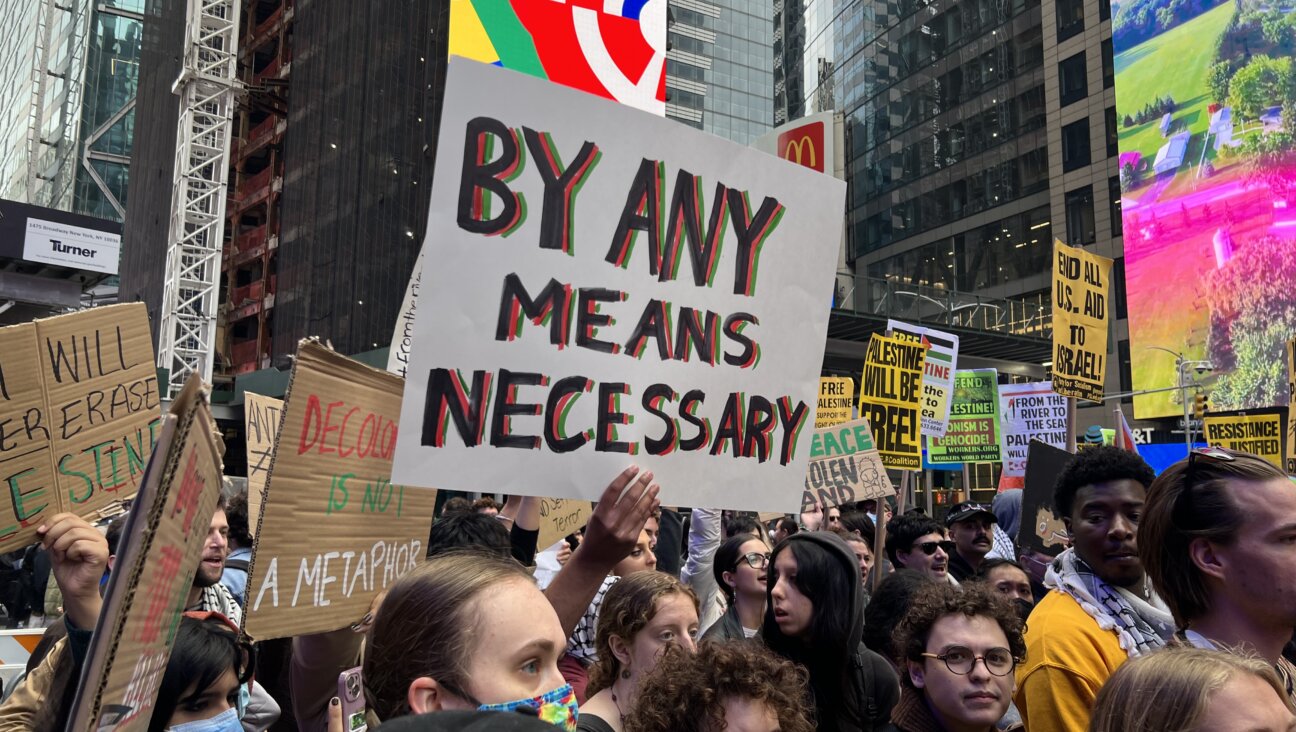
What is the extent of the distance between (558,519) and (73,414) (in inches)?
120

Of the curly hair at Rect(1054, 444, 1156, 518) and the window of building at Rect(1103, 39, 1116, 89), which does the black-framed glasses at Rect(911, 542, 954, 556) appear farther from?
the window of building at Rect(1103, 39, 1116, 89)

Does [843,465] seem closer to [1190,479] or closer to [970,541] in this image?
[970,541]

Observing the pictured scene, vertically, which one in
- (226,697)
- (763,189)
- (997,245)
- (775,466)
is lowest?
(226,697)

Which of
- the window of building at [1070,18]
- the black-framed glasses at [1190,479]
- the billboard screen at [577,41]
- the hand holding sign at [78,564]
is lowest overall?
the hand holding sign at [78,564]

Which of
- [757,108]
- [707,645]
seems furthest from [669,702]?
[757,108]

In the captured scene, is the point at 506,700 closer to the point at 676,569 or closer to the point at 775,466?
the point at 775,466

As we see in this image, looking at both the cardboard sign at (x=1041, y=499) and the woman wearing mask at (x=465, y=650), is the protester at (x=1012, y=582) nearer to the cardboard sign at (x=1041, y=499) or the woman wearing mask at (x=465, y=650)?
the cardboard sign at (x=1041, y=499)

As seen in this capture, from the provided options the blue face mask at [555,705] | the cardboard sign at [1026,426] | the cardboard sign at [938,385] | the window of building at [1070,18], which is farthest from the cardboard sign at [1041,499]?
the window of building at [1070,18]

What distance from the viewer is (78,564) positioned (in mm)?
2330

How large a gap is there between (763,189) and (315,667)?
6.62 ft

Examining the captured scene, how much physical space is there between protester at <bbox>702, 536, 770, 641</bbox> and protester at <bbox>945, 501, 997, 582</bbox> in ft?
7.45

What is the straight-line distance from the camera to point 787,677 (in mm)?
2541

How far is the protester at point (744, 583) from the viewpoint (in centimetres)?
451

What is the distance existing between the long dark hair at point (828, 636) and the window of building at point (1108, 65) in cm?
4488
